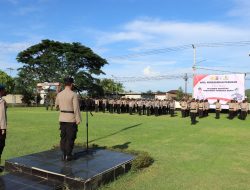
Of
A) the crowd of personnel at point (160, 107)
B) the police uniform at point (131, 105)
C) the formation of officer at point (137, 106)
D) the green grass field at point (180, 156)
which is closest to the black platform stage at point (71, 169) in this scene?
the green grass field at point (180, 156)

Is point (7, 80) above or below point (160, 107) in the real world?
above

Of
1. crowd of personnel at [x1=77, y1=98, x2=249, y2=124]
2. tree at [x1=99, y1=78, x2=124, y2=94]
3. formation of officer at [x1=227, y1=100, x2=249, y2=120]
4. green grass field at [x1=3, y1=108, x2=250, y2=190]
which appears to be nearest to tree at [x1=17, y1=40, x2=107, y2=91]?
crowd of personnel at [x1=77, y1=98, x2=249, y2=124]

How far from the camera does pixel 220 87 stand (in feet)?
84.2

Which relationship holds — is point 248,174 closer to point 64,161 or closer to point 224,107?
point 64,161

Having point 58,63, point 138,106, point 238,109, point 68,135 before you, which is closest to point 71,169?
point 68,135

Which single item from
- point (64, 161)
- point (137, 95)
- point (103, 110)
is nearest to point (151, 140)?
point (64, 161)

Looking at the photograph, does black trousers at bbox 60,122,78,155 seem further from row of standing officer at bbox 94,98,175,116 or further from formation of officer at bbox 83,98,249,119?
row of standing officer at bbox 94,98,175,116

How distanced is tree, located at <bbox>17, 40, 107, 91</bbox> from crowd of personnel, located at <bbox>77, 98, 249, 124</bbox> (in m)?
13.4

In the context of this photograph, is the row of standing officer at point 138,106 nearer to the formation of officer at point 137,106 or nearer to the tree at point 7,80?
the formation of officer at point 137,106

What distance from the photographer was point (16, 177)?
19.6 ft

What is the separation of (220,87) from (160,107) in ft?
17.0

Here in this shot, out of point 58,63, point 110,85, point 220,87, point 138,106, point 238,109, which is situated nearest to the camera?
point 238,109

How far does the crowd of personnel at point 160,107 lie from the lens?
2238cm

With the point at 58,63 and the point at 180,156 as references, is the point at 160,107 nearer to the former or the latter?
the point at 180,156
